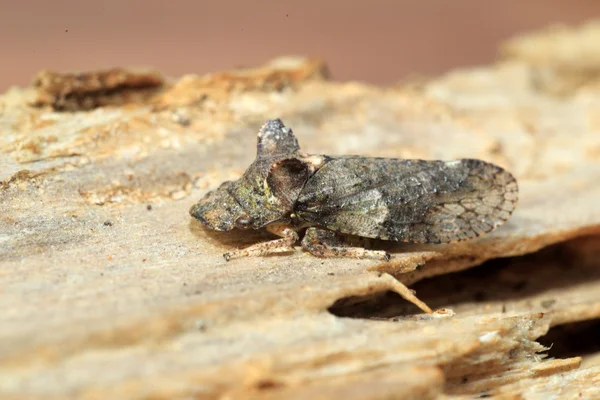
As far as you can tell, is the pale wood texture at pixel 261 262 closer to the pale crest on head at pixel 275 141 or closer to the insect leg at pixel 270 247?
the insect leg at pixel 270 247

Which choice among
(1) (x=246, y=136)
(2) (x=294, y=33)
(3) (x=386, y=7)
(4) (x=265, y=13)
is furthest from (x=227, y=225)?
(3) (x=386, y=7)

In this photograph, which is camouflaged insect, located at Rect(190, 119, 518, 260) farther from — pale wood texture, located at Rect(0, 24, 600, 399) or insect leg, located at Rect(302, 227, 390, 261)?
pale wood texture, located at Rect(0, 24, 600, 399)

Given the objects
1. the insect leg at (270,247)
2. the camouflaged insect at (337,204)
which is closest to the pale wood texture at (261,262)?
the insect leg at (270,247)

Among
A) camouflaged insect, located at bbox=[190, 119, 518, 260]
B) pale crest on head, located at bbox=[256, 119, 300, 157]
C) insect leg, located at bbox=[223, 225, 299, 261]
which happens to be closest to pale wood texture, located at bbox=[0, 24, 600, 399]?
insect leg, located at bbox=[223, 225, 299, 261]

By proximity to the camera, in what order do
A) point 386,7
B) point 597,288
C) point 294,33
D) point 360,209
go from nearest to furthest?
1. point 360,209
2. point 597,288
3. point 294,33
4. point 386,7

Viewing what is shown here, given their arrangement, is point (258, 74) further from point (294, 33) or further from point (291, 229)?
point (294, 33)

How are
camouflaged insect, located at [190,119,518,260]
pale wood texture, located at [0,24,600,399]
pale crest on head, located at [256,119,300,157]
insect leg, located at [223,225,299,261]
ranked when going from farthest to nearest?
pale crest on head, located at [256,119,300,157] < camouflaged insect, located at [190,119,518,260] < insect leg, located at [223,225,299,261] < pale wood texture, located at [0,24,600,399]
